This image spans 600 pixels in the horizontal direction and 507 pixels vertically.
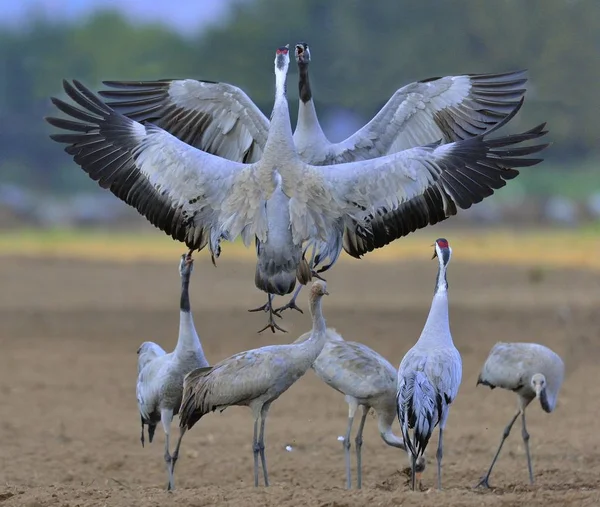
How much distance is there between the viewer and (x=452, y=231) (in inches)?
1288

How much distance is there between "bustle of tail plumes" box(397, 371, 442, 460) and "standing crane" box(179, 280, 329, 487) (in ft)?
2.36

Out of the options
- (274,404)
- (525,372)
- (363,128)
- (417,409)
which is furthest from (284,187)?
(274,404)

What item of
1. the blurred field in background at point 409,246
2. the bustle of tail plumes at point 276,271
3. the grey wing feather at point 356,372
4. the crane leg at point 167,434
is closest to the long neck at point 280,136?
the bustle of tail plumes at point 276,271

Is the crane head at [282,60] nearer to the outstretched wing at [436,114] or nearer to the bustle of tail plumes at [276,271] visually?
the outstretched wing at [436,114]

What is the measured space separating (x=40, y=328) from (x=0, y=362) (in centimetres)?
225

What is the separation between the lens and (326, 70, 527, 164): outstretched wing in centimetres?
959

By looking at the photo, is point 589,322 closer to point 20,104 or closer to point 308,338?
point 308,338

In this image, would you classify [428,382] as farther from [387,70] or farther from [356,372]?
[387,70]

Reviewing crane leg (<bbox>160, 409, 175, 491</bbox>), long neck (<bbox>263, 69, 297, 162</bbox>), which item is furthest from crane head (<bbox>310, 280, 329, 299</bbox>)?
crane leg (<bbox>160, 409, 175, 491</bbox>)

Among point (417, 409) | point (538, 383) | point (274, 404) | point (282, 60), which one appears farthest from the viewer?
point (274, 404)

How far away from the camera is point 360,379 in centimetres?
906

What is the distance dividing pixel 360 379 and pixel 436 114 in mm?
1969

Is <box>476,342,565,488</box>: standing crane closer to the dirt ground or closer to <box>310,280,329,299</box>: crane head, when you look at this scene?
the dirt ground

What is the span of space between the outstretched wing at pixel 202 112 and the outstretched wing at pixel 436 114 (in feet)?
2.10
